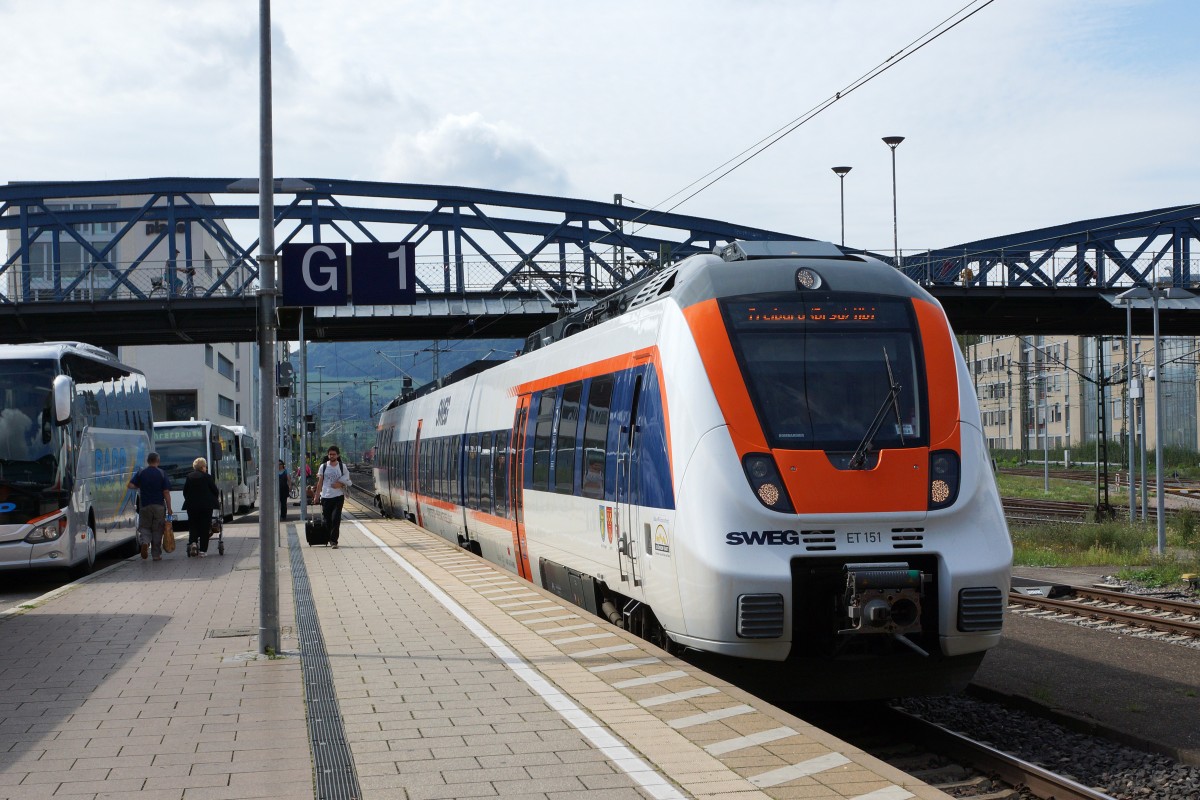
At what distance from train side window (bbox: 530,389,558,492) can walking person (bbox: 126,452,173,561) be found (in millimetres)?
8626

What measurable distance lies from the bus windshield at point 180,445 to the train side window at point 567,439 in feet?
79.1

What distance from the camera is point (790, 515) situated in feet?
28.4

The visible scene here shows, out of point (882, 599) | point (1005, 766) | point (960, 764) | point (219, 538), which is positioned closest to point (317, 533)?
point (219, 538)

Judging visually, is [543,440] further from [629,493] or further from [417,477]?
[417,477]

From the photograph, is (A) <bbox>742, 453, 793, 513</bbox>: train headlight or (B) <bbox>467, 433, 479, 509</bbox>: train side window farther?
(B) <bbox>467, 433, 479, 509</bbox>: train side window

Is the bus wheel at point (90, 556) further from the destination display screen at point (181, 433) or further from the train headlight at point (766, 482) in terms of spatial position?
the destination display screen at point (181, 433)

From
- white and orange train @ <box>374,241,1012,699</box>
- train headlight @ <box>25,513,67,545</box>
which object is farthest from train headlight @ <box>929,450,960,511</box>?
train headlight @ <box>25,513,67,545</box>

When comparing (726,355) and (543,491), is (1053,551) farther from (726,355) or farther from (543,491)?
(726,355)

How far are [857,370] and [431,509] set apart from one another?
65.0 feet

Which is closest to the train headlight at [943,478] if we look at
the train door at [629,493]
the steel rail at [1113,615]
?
the train door at [629,493]

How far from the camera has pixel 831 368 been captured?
934 centimetres

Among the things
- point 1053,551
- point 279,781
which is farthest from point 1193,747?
point 1053,551

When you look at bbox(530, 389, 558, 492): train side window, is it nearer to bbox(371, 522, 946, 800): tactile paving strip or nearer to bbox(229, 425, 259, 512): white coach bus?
bbox(371, 522, 946, 800): tactile paving strip

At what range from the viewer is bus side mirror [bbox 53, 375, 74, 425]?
1744cm
